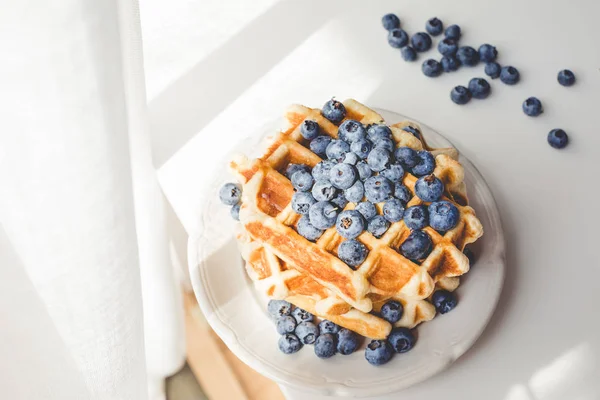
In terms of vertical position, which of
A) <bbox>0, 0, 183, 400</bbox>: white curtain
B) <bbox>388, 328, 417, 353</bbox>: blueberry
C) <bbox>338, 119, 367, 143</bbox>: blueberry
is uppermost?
<bbox>338, 119, 367, 143</bbox>: blueberry

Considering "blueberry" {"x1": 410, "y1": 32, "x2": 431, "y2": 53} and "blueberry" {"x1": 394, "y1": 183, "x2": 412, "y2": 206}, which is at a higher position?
"blueberry" {"x1": 410, "y1": 32, "x2": 431, "y2": 53}

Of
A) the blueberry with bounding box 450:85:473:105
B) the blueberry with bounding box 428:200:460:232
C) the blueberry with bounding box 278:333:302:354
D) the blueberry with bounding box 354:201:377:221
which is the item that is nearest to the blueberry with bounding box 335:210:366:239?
the blueberry with bounding box 354:201:377:221

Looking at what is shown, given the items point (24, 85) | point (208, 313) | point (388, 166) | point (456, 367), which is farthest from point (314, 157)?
point (24, 85)

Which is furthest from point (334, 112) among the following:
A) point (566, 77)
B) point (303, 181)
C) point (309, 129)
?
point (566, 77)

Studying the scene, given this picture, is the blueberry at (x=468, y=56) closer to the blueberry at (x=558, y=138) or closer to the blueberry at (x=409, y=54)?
the blueberry at (x=409, y=54)

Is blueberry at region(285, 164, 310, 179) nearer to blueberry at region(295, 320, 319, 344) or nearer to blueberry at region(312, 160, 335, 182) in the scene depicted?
blueberry at region(312, 160, 335, 182)

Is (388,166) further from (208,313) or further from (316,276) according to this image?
(208,313)

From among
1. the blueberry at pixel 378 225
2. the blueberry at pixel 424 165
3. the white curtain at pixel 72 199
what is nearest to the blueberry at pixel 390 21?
the blueberry at pixel 424 165
